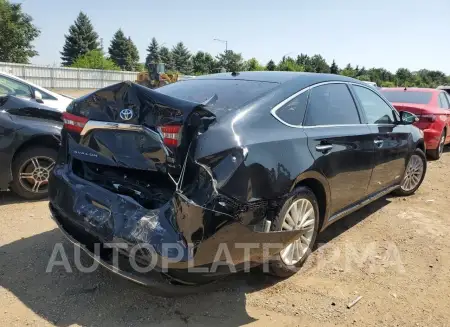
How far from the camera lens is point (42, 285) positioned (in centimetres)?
305

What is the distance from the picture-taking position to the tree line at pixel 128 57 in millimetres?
46281

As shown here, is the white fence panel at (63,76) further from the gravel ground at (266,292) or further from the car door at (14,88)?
the gravel ground at (266,292)

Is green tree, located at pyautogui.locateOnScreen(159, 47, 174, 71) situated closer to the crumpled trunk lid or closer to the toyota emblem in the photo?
the crumpled trunk lid

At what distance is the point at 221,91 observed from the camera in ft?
10.7

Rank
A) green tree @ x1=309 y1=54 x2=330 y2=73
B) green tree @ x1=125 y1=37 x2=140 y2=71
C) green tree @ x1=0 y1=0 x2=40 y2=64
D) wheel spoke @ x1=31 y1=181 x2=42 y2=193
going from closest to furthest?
wheel spoke @ x1=31 y1=181 x2=42 y2=193 → green tree @ x1=0 y1=0 x2=40 y2=64 → green tree @ x1=309 y1=54 x2=330 y2=73 → green tree @ x1=125 y1=37 x2=140 y2=71

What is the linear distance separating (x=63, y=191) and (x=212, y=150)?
1296 millimetres

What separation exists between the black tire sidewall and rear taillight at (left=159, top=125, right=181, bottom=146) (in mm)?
2819

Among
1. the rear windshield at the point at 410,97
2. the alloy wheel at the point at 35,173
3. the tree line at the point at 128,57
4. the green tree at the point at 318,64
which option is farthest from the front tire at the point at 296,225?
the green tree at the point at 318,64

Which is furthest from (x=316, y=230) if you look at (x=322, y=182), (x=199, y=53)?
(x=199, y=53)

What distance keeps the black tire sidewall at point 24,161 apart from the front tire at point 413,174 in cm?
448

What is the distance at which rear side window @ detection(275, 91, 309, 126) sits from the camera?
3035 millimetres

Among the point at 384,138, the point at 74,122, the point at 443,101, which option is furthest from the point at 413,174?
the point at 74,122

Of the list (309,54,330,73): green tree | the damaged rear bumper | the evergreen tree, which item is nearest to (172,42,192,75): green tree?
the evergreen tree

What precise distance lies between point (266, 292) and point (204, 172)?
47.2 inches
